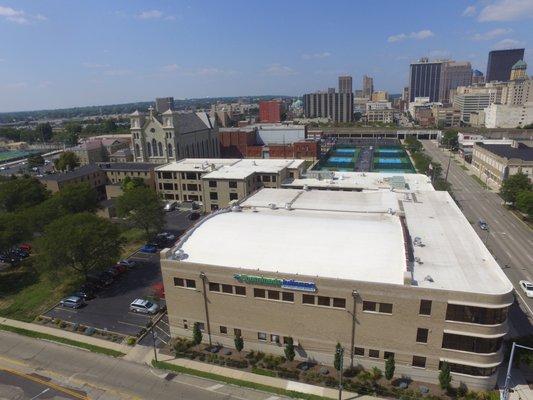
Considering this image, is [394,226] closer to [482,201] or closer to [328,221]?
[328,221]

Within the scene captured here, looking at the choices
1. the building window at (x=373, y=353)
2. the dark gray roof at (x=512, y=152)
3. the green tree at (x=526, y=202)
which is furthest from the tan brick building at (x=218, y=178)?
the dark gray roof at (x=512, y=152)

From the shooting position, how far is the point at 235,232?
159 ft

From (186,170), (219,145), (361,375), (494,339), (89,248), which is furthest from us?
(219,145)

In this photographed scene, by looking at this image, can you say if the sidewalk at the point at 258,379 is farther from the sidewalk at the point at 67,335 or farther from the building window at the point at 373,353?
the sidewalk at the point at 67,335

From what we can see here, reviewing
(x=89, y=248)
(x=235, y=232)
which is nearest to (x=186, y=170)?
(x=89, y=248)

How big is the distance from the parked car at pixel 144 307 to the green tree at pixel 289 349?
2153cm

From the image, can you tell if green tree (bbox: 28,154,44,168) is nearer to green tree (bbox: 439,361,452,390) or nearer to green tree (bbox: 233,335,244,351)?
green tree (bbox: 233,335,244,351)

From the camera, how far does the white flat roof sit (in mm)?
38125

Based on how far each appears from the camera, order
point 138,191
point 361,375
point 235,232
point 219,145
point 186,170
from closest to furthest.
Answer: point 361,375 → point 235,232 → point 138,191 → point 186,170 → point 219,145

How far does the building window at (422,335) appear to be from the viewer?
36.2 metres

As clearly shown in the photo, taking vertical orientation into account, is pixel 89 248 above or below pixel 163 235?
above

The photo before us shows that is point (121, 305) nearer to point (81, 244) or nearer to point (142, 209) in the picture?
point (81, 244)

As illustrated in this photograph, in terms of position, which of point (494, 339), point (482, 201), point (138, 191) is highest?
point (138, 191)

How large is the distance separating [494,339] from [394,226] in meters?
18.0
